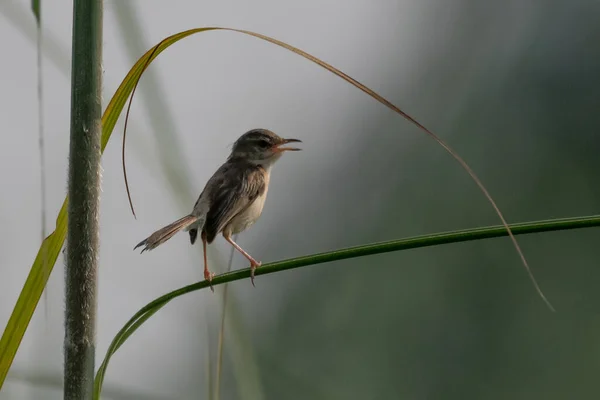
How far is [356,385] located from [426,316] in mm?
1570

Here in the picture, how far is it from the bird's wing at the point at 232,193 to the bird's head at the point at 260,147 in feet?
0.82

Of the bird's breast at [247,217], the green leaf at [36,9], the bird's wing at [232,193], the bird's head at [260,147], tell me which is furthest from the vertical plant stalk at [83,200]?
the bird's head at [260,147]

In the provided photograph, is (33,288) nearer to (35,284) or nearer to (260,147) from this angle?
(35,284)

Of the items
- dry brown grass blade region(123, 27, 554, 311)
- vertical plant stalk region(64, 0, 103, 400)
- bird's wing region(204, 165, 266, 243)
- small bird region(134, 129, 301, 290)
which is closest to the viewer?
vertical plant stalk region(64, 0, 103, 400)

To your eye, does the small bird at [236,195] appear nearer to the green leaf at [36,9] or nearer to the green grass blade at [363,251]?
the green grass blade at [363,251]

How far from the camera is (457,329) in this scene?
42.6ft

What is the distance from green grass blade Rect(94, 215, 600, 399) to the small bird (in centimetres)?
154

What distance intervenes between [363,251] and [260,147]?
3381 mm

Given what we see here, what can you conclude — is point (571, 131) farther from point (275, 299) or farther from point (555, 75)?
point (275, 299)

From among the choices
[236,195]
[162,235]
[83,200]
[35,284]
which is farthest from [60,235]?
[236,195]

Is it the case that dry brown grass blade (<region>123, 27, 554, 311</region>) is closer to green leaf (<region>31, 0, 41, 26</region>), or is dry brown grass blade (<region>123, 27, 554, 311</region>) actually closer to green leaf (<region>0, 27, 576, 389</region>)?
green leaf (<region>0, 27, 576, 389</region>)

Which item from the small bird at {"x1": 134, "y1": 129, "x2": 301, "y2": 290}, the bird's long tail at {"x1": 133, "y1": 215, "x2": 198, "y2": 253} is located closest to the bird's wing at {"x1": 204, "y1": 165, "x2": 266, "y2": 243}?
the small bird at {"x1": 134, "y1": 129, "x2": 301, "y2": 290}

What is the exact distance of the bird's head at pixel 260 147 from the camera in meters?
4.65

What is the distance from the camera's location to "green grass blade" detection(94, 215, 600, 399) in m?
1.32
